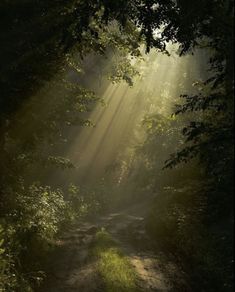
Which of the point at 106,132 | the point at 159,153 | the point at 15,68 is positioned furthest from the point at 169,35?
the point at 106,132

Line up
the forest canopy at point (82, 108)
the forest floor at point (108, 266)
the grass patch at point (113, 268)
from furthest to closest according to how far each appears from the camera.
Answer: the forest floor at point (108, 266)
the grass patch at point (113, 268)
the forest canopy at point (82, 108)

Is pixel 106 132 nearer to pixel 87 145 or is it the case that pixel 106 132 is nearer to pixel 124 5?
pixel 87 145

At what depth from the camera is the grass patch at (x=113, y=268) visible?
11.1 m

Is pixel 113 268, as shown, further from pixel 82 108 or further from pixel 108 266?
pixel 82 108

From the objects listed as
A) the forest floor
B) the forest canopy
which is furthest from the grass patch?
the forest canopy

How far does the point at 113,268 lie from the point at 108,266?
23 cm

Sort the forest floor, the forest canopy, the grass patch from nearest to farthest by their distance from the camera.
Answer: the forest canopy < the grass patch < the forest floor

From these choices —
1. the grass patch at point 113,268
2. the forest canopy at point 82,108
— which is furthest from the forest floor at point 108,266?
the forest canopy at point 82,108

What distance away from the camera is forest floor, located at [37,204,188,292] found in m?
11.4

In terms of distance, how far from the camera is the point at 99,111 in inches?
2077

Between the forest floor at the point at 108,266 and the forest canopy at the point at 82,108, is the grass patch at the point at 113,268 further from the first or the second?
the forest canopy at the point at 82,108

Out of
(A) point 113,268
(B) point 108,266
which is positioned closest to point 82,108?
(B) point 108,266

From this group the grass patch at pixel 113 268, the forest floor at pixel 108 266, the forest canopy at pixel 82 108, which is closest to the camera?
the forest canopy at pixel 82 108

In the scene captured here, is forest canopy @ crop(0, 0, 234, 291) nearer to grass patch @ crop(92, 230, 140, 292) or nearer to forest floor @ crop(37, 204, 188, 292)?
forest floor @ crop(37, 204, 188, 292)
